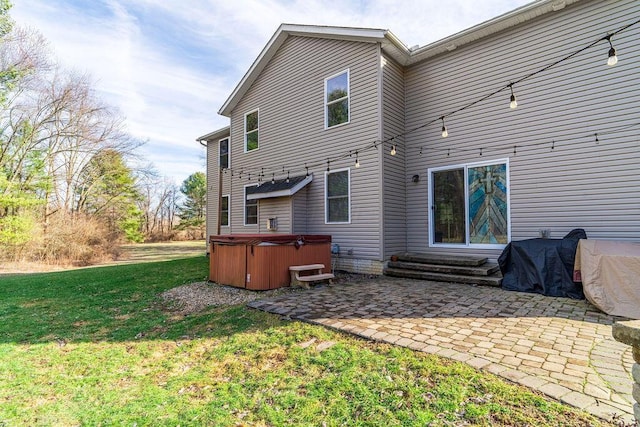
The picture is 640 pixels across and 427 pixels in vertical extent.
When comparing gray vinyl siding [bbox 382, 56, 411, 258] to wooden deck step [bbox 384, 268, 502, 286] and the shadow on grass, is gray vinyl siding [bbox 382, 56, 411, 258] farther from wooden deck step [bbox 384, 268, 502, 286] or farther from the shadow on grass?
the shadow on grass

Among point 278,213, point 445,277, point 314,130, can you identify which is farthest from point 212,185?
point 445,277

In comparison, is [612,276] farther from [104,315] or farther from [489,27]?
[104,315]

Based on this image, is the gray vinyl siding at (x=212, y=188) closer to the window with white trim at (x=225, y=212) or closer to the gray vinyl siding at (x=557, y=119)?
the window with white trim at (x=225, y=212)

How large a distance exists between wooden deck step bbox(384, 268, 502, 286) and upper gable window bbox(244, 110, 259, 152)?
6.85 metres

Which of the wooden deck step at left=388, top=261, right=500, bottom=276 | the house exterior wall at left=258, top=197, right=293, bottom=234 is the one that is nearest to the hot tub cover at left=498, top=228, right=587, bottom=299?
the wooden deck step at left=388, top=261, right=500, bottom=276

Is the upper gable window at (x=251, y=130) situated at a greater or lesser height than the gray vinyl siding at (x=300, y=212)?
greater

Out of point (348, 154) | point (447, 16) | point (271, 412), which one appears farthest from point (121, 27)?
point (271, 412)

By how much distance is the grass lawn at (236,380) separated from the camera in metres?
2.19

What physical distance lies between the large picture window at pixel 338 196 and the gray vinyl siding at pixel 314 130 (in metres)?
0.16

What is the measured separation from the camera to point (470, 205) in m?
7.30

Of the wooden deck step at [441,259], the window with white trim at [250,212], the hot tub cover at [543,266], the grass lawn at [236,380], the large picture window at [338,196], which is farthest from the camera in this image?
the window with white trim at [250,212]

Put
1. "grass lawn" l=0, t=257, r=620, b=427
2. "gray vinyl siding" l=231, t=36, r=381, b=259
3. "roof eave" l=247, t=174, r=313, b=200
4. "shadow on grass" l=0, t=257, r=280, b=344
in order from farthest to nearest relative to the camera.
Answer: "roof eave" l=247, t=174, r=313, b=200 < "gray vinyl siding" l=231, t=36, r=381, b=259 < "shadow on grass" l=0, t=257, r=280, b=344 < "grass lawn" l=0, t=257, r=620, b=427

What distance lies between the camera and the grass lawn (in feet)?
7.20

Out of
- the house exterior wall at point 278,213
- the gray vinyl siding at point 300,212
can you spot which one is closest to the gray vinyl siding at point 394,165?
the gray vinyl siding at point 300,212
